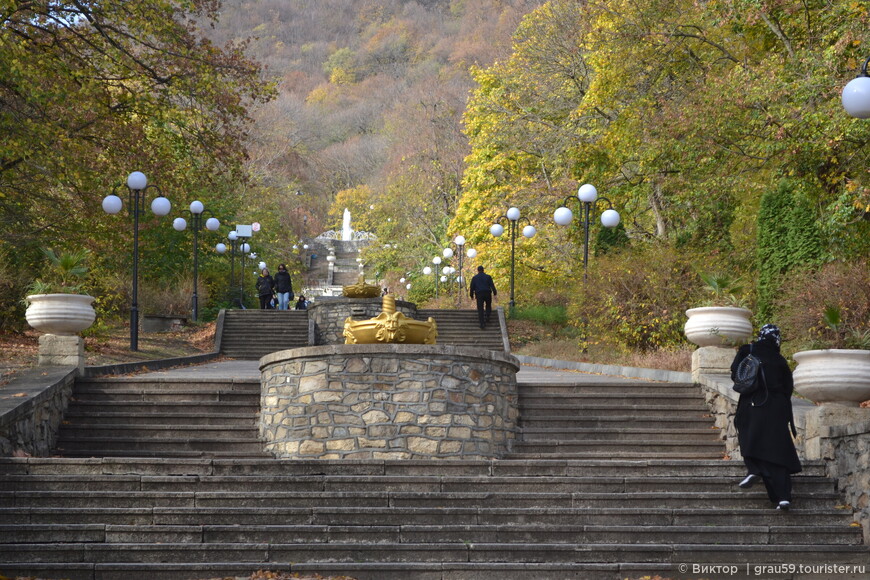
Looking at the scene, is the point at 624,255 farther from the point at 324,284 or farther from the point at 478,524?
the point at 324,284

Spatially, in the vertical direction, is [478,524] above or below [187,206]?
below

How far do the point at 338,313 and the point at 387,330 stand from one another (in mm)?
14204

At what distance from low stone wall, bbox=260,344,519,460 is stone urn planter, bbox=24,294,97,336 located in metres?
3.38

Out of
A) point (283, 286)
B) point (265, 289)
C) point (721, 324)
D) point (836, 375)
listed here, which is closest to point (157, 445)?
point (721, 324)

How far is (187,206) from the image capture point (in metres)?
33.1

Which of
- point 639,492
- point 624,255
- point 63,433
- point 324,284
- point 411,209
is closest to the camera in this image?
point 639,492

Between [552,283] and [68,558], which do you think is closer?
[68,558]

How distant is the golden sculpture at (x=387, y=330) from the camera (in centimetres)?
1288

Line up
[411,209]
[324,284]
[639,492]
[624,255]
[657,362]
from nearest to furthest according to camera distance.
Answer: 1. [639,492]
2. [657,362]
3. [624,255]
4. [411,209]
5. [324,284]

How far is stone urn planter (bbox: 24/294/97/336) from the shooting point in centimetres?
1356

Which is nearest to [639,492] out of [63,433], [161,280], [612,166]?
[63,433]

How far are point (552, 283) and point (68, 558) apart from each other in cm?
2536

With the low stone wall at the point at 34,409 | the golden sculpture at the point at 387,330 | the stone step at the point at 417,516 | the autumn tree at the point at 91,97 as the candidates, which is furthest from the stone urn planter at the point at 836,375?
the autumn tree at the point at 91,97

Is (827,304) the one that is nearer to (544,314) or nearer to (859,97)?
(859,97)
